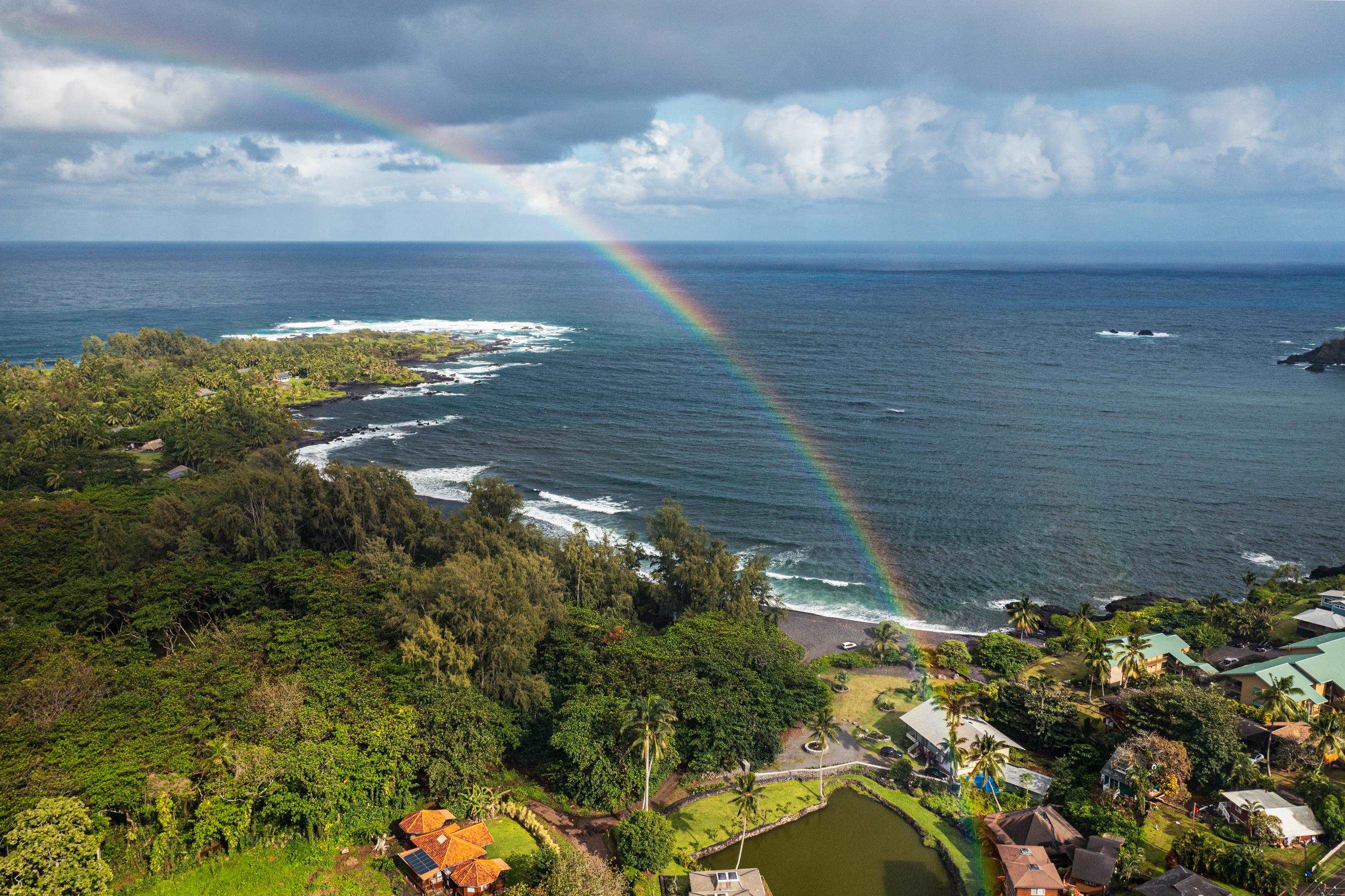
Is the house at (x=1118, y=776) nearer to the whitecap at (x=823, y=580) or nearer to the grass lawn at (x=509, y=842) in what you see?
the grass lawn at (x=509, y=842)

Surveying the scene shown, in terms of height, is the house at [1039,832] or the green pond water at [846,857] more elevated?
the house at [1039,832]

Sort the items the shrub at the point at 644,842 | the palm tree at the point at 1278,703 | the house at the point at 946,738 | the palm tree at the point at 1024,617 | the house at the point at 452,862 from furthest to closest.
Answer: the palm tree at the point at 1024,617
the palm tree at the point at 1278,703
the house at the point at 946,738
the shrub at the point at 644,842
the house at the point at 452,862

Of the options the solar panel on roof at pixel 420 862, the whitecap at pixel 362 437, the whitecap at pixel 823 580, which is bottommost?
the whitecap at pixel 823 580

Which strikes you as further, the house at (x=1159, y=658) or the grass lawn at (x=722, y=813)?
the house at (x=1159, y=658)

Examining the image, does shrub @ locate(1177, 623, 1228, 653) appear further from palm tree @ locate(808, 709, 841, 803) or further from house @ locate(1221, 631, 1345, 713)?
palm tree @ locate(808, 709, 841, 803)

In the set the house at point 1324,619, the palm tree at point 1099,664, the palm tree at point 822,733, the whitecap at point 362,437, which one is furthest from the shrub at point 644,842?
the whitecap at point 362,437
